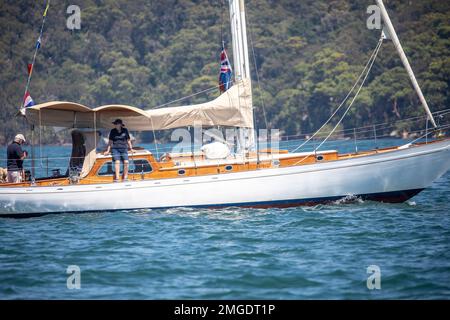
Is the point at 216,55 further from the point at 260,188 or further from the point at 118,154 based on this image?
the point at 260,188

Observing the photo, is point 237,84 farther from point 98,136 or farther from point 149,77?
point 149,77

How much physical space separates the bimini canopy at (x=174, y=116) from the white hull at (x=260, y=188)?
7.50ft

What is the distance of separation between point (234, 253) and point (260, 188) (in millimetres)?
5328

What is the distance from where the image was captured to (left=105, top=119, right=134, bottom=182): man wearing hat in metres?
22.1

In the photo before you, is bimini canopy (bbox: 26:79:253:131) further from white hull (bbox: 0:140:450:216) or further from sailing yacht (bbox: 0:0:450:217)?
white hull (bbox: 0:140:450:216)

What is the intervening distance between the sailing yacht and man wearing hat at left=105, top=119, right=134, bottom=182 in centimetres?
48

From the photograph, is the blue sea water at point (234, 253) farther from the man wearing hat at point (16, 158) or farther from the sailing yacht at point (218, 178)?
the man wearing hat at point (16, 158)

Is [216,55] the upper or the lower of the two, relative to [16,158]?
upper

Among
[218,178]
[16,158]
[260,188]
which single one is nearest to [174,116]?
[218,178]

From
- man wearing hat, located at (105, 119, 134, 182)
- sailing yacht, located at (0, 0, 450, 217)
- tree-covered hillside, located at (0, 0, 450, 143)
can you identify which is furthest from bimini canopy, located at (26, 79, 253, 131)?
tree-covered hillside, located at (0, 0, 450, 143)

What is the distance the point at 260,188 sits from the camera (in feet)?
73.0

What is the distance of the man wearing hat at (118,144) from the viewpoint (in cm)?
2212

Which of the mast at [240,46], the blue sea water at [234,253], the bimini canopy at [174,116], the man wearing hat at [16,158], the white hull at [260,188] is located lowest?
the blue sea water at [234,253]

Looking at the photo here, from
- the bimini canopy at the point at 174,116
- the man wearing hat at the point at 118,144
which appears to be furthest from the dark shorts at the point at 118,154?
the bimini canopy at the point at 174,116
